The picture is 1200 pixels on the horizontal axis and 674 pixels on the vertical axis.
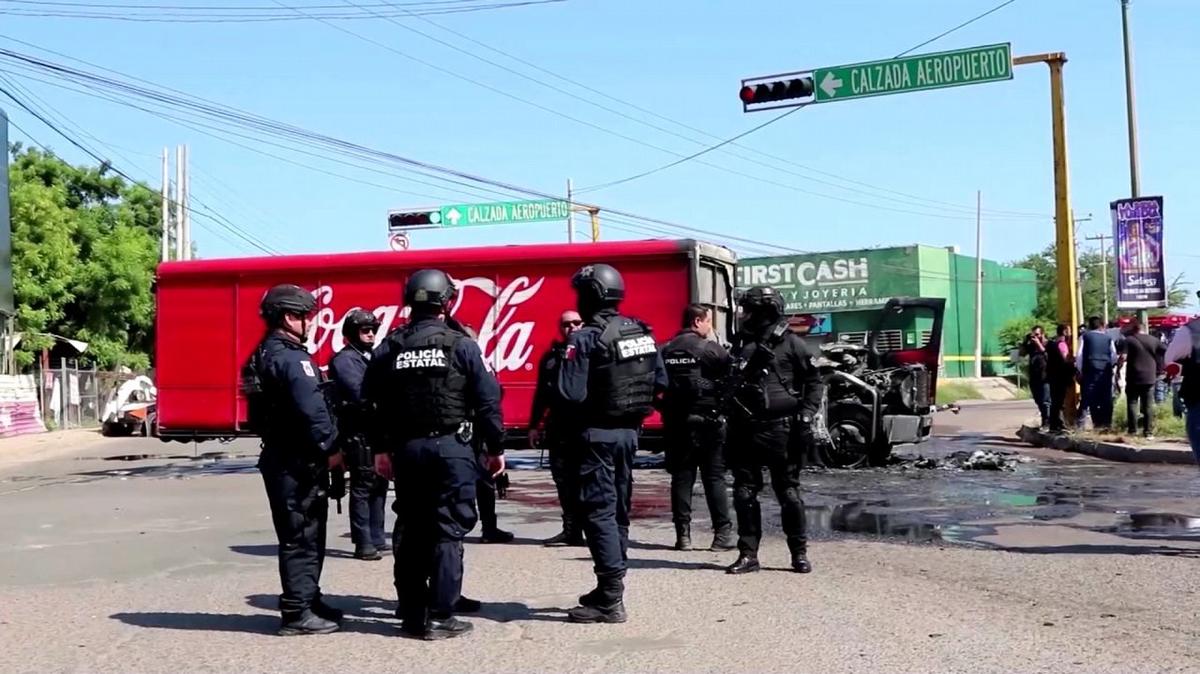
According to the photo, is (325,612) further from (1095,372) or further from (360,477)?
(1095,372)

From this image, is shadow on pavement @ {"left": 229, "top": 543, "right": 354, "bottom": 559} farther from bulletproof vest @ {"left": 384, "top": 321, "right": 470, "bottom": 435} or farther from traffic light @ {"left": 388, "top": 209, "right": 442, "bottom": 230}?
traffic light @ {"left": 388, "top": 209, "right": 442, "bottom": 230}

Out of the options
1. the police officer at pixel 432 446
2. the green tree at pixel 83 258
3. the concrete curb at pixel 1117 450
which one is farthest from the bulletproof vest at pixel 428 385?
the green tree at pixel 83 258

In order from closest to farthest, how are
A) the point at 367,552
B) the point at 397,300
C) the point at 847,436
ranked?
the point at 367,552
the point at 847,436
the point at 397,300

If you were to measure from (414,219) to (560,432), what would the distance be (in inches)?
1152

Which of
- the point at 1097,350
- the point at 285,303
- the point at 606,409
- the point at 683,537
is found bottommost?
the point at 683,537

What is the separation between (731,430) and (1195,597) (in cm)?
275

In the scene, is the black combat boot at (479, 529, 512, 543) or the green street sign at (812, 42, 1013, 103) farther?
the green street sign at (812, 42, 1013, 103)

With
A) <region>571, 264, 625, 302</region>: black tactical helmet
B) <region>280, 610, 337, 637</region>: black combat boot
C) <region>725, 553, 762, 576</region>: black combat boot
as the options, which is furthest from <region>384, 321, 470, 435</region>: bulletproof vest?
<region>725, 553, 762, 576</region>: black combat boot

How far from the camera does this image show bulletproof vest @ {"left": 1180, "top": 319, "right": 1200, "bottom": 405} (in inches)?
332

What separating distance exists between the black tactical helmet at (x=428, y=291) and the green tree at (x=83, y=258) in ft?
106

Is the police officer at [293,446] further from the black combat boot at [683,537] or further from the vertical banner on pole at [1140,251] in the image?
the vertical banner on pole at [1140,251]

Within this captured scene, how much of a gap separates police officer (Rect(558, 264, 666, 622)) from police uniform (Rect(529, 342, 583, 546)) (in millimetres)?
70

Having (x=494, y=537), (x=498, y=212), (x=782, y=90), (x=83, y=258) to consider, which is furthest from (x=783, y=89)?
(x=83, y=258)

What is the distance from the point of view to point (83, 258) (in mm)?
40906
